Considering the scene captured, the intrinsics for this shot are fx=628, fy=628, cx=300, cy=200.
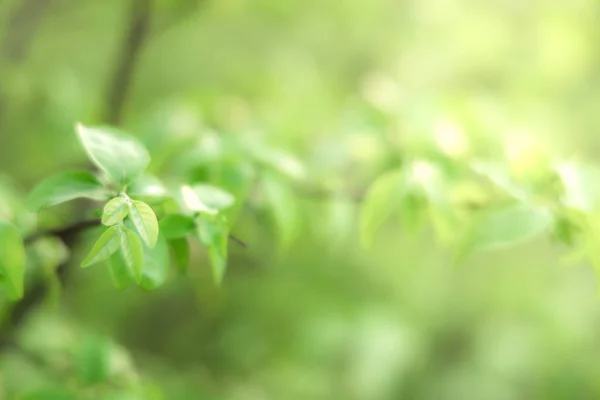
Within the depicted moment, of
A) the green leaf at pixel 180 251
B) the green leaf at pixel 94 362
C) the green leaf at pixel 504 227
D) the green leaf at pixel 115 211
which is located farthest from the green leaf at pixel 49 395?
the green leaf at pixel 504 227

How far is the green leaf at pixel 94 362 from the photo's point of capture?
0.78m

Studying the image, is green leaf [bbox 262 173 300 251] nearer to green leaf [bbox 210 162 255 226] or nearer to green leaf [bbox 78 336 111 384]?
green leaf [bbox 210 162 255 226]

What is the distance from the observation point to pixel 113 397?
31.6 inches

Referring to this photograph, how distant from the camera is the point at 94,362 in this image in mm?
782

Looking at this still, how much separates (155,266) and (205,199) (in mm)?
81

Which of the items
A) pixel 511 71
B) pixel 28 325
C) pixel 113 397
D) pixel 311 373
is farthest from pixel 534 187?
pixel 511 71

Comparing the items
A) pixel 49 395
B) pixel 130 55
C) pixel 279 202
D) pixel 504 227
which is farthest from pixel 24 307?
pixel 504 227

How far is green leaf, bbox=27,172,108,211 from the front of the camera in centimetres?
53

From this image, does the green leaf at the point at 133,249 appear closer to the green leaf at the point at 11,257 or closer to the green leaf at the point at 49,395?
the green leaf at the point at 11,257

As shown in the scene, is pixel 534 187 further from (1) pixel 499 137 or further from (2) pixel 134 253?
(2) pixel 134 253

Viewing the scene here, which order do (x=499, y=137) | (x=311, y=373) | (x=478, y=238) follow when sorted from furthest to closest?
(x=311, y=373) → (x=499, y=137) → (x=478, y=238)

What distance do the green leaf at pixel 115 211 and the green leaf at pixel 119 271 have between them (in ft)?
0.23

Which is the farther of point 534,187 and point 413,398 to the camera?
point 413,398

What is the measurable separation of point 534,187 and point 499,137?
209 millimetres
